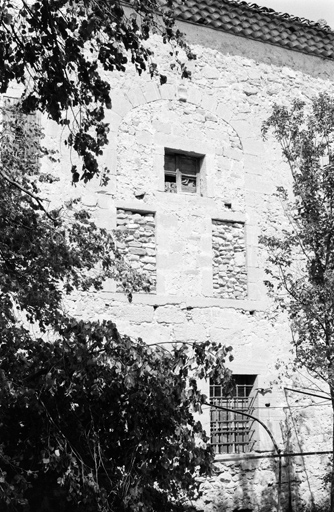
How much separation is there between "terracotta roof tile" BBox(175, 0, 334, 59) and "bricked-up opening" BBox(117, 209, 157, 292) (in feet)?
9.73

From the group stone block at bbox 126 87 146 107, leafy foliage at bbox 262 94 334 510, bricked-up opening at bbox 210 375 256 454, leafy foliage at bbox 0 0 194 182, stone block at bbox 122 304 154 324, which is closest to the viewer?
leafy foliage at bbox 0 0 194 182

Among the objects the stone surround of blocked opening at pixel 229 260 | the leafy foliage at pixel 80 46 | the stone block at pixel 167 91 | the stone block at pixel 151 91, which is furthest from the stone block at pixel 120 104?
the leafy foliage at pixel 80 46

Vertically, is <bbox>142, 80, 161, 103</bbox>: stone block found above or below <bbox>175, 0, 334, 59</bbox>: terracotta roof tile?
below

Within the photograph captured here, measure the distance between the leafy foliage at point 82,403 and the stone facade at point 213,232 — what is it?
2.76 meters

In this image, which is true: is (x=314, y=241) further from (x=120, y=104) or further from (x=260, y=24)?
(x=260, y=24)

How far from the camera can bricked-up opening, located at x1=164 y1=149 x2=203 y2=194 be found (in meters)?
9.23

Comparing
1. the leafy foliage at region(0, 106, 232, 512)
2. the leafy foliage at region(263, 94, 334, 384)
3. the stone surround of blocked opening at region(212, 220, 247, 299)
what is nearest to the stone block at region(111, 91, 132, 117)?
the stone surround of blocked opening at region(212, 220, 247, 299)

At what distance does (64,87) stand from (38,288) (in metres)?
1.76

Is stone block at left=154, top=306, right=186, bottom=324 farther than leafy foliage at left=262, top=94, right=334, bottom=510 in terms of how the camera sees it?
Yes

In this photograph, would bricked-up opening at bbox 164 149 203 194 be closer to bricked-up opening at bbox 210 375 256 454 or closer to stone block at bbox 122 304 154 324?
stone block at bbox 122 304 154 324

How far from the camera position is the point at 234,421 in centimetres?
870

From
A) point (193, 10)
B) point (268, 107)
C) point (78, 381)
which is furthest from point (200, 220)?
point (78, 381)

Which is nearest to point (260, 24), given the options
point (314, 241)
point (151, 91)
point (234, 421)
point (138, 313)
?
point (151, 91)

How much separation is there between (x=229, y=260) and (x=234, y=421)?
2064 millimetres
